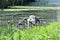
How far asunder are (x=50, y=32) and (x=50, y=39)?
192 millimetres

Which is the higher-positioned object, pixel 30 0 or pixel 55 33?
pixel 55 33

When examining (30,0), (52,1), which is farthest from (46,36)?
(30,0)

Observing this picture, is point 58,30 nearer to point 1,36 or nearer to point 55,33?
point 55,33

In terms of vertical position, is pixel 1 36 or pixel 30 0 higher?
pixel 1 36

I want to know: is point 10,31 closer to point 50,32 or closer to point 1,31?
point 1,31

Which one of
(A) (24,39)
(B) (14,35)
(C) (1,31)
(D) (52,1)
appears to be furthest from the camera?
(D) (52,1)

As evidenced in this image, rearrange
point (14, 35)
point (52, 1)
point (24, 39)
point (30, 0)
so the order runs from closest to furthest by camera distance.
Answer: point (24, 39) < point (14, 35) < point (52, 1) < point (30, 0)

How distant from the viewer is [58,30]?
239cm

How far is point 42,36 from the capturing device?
230cm

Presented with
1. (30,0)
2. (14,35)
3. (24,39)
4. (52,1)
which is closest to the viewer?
(24,39)

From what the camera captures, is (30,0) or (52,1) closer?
(52,1)

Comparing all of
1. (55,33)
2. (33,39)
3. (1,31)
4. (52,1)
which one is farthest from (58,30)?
(52,1)

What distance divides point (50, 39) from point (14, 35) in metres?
0.34

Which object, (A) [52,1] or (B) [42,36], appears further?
(A) [52,1]
